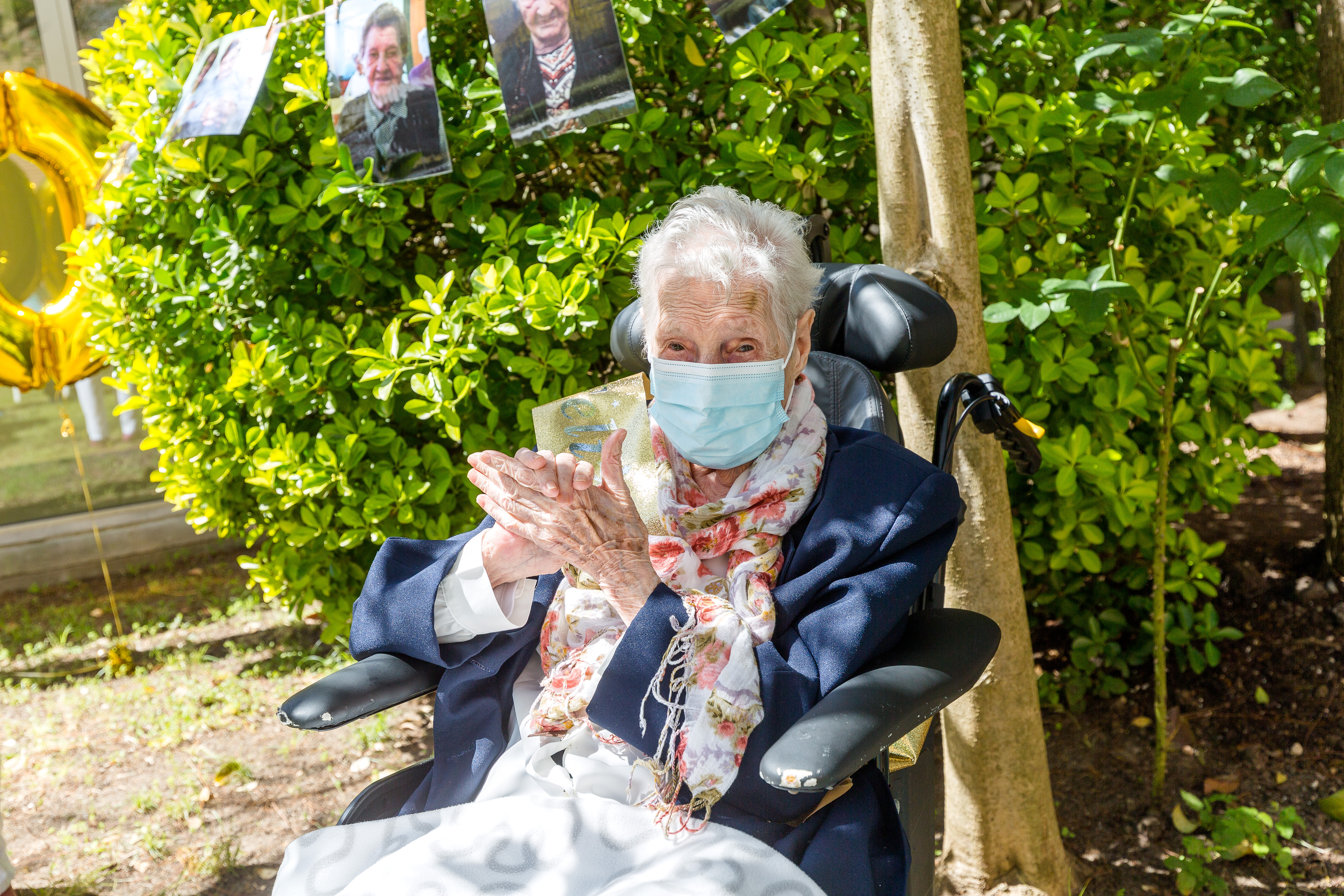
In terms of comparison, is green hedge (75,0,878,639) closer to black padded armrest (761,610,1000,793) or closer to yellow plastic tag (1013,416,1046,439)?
yellow plastic tag (1013,416,1046,439)

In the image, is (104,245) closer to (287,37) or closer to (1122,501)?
(287,37)

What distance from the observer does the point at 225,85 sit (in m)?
2.98

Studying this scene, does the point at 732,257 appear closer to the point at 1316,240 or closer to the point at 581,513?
the point at 581,513

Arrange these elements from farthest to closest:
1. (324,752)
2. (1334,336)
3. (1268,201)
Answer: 1. (324,752)
2. (1334,336)
3. (1268,201)

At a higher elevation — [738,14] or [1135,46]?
[738,14]

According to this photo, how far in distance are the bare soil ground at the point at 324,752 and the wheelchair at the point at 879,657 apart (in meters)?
0.31

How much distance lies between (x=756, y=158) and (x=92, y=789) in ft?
10.5

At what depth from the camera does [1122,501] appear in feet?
9.34

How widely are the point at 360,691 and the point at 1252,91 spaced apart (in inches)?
86.6

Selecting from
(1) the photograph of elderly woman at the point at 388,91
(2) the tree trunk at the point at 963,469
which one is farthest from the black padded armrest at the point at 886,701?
(1) the photograph of elderly woman at the point at 388,91

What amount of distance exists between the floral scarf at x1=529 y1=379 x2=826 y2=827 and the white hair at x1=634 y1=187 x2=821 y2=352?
0.68 feet

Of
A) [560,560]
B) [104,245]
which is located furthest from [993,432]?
[104,245]

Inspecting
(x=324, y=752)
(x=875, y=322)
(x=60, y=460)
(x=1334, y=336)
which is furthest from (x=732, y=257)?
(x=60, y=460)

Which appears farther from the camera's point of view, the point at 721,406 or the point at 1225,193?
the point at 1225,193
